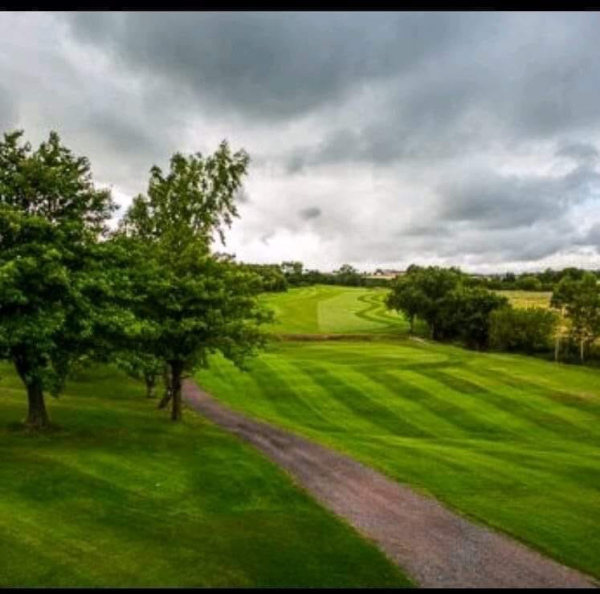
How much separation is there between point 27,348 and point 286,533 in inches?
558

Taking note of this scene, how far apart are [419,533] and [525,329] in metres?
72.6

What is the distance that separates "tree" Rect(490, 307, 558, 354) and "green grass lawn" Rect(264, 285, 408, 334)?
2036 centimetres

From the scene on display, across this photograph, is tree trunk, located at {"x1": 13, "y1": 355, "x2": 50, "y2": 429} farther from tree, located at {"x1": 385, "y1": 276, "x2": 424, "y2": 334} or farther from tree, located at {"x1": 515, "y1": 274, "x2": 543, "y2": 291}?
tree, located at {"x1": 515, "y1": 274, "x2": 543, "y2": 291}

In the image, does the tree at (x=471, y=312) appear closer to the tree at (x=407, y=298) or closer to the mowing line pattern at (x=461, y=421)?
the tree at (x=407, y=298)

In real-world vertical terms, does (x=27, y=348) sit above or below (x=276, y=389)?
above

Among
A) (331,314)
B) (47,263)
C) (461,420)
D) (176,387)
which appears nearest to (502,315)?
(331,314)

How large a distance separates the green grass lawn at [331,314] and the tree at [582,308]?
27720mm

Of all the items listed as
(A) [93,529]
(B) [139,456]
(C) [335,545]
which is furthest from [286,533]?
(B) [139,456]

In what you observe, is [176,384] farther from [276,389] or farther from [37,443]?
[276,389]

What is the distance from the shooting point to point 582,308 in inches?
3248

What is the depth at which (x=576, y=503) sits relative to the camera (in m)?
21.9

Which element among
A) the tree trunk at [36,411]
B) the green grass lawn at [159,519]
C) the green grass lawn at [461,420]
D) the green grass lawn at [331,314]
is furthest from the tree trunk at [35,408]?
the green grass lawn at [331,314]

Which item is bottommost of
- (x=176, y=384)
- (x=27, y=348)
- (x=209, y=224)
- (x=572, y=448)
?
(x=572, y=448)

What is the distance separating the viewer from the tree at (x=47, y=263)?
979 inches
